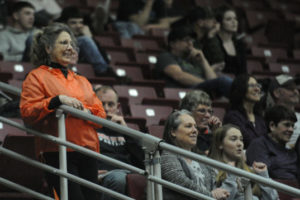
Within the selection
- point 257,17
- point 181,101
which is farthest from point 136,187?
point 257,17

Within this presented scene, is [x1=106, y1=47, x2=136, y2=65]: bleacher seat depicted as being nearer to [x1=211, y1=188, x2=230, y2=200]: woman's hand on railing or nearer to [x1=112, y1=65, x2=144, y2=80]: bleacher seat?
[x1=112, y1=65, x2=144, y2=80]: bleacher seat

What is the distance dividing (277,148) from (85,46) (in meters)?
2.32

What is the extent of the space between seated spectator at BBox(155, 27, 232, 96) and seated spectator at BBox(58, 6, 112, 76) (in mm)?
529

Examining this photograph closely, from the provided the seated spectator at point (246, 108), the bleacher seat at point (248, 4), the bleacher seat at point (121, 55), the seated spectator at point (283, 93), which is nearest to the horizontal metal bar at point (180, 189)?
the seated spectator at point (246, 108)

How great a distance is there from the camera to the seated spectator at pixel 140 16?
9086 mm

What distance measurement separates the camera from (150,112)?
6.25m

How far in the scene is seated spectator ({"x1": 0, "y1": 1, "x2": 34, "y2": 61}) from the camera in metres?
7.30

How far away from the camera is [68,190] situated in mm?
4078

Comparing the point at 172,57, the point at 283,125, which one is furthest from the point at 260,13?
the point at 283,125

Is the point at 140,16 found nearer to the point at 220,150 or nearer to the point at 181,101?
the point at 181,101

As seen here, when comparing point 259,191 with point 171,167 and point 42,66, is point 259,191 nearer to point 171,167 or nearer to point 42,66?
point 171,167

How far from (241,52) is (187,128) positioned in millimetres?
3387

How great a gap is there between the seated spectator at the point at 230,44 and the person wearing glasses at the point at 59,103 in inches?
148

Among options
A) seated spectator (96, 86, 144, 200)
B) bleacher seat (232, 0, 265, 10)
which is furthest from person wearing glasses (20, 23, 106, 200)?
bleacher seat (232, 0, 265, 10)
